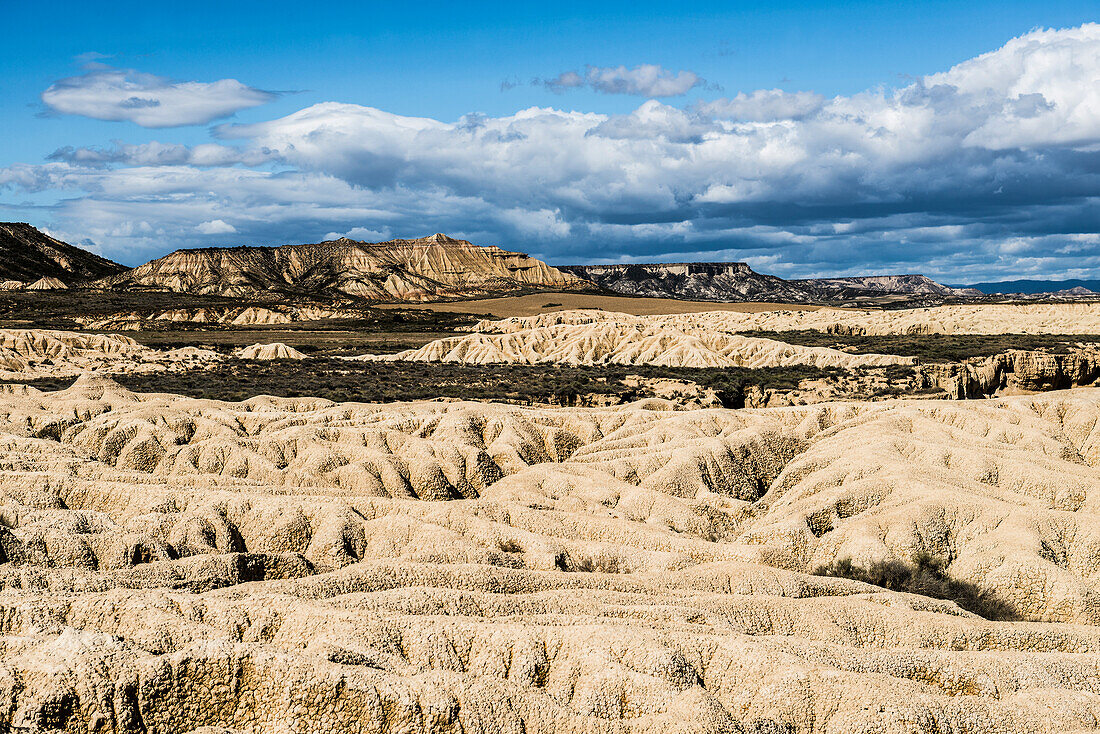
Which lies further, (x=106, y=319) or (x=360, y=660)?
(x=106, y=319)

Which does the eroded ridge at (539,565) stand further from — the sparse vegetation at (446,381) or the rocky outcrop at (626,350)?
the rocky outcrop at (626,350)

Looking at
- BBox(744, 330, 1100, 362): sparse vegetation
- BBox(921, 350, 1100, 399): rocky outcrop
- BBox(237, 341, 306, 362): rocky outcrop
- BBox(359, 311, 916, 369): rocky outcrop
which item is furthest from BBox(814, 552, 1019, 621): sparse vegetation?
BBox(237, 341, 306, 362): rocky outcrop

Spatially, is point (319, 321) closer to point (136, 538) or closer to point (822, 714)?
point (136, 538)

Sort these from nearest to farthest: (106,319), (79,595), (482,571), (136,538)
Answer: (79,595)
(482,571)
(136,538)
(106,319)

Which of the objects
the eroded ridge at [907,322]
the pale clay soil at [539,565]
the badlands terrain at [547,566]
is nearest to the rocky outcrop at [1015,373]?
the badlands terrain at [547,566]

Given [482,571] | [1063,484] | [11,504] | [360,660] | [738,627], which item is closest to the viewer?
[360,660]

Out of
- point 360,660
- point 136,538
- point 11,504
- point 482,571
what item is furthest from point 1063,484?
point 11,504
